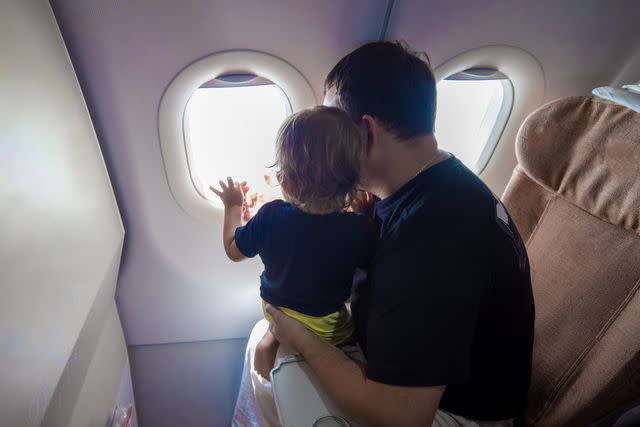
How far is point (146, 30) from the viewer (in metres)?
0.92

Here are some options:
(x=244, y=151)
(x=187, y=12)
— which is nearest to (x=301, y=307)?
(x=244, y=151)

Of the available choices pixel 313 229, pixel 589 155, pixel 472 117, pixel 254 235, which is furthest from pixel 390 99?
pixel 472 117

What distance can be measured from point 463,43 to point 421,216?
2.17ft

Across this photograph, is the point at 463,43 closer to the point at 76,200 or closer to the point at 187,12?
the point at 187,12

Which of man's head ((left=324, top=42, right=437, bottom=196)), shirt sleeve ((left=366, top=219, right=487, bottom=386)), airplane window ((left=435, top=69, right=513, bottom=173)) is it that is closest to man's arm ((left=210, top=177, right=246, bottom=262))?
man's head ((left=324, top=42, right=437, bottom=196))

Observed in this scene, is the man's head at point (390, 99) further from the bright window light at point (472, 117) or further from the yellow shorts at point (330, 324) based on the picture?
the bright window light at point (472, 117)

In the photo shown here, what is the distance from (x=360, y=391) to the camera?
2.62 ft

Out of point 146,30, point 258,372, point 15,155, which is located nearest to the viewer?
point 15,155

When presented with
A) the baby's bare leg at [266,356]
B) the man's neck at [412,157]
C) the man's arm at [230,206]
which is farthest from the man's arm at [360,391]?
the man's neck at [412,157]

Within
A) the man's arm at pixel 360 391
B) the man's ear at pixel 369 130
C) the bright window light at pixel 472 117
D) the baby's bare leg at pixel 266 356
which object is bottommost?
the baby's bare leg at pixel 266 356

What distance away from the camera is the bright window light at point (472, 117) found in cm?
140

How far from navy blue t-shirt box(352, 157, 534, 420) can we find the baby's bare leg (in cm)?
47

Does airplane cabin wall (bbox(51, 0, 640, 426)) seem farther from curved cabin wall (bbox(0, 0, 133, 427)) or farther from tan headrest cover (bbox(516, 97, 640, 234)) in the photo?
tan headrest cover (bbox(516, 97, 640, 234))

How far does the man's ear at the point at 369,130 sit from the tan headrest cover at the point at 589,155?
55 centimetres
